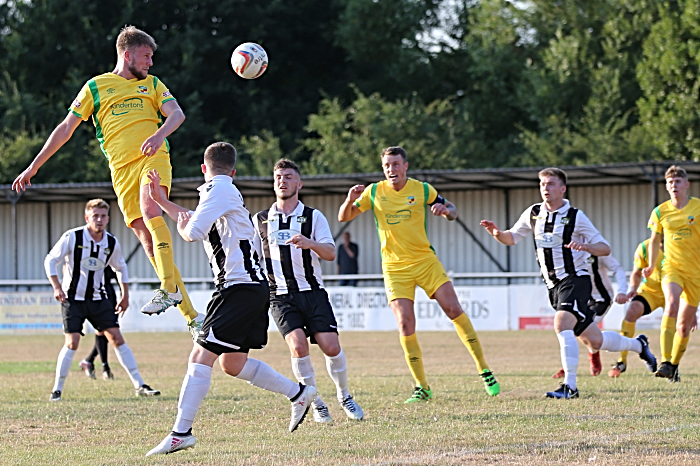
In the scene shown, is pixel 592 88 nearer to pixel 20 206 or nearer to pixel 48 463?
pixel 20 206

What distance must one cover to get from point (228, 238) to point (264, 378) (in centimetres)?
104

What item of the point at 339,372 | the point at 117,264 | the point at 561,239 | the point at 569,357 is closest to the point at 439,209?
the point at 561,239

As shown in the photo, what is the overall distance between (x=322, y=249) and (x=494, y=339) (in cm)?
1159

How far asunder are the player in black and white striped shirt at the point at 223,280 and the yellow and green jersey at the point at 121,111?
127 cm

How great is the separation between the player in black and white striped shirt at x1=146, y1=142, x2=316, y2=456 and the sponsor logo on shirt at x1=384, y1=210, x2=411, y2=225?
9.24ft

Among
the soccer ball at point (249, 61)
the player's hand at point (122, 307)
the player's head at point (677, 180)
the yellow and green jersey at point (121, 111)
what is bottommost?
the player's hand at point (122, 307)

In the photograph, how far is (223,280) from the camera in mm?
5910

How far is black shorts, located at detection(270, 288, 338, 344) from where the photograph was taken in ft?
24.5

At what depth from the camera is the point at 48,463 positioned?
5.53 metres

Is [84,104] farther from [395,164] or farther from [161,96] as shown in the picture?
[395,164]

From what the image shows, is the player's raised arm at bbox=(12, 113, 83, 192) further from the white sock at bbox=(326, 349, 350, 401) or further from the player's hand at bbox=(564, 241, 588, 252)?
the player's hand at bbox=(564, 241, 588, 252)

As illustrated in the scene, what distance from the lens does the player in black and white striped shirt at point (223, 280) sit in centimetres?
577

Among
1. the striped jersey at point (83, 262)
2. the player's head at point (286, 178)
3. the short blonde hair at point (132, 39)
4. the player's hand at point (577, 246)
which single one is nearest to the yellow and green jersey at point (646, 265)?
the player's hand at point (577, 246)

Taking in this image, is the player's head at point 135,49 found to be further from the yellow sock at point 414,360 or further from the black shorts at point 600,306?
the black shorts at point 600,306
